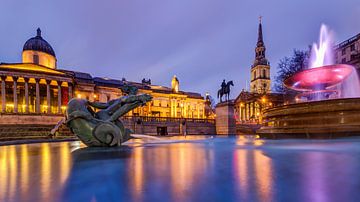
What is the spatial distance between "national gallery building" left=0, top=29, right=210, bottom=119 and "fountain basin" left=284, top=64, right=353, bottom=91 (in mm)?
26684

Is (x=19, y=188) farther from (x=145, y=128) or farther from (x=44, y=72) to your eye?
(x=44, y=72)

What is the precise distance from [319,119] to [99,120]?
1016cm

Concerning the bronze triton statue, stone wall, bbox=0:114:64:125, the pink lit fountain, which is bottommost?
stone wall, bbox=0:114:64:125

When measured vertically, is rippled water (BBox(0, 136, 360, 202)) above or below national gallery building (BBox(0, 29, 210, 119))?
below

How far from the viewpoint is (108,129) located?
8.13 m

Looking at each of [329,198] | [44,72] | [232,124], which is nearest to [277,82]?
[232,124]

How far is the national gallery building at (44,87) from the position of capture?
3969cm

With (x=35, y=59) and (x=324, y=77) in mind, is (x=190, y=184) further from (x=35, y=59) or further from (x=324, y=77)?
(x=35, y=59)


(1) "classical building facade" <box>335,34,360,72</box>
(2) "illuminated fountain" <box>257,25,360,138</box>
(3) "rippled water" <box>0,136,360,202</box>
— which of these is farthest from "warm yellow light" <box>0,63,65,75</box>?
(1) "classical building facade" <box>335,34,360,72</box>

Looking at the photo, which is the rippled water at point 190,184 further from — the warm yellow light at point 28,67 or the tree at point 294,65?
the warm yellow light at point 28,67

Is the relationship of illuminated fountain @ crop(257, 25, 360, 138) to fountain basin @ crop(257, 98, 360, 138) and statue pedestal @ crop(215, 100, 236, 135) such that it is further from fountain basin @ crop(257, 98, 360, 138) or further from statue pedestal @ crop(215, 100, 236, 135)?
statue pedestal @ crop(215, 100, 236, 135)

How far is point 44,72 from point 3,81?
7098mm

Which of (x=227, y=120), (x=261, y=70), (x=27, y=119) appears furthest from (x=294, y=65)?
(x=261, y=70)

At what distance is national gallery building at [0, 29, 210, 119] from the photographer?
39.7 metres
